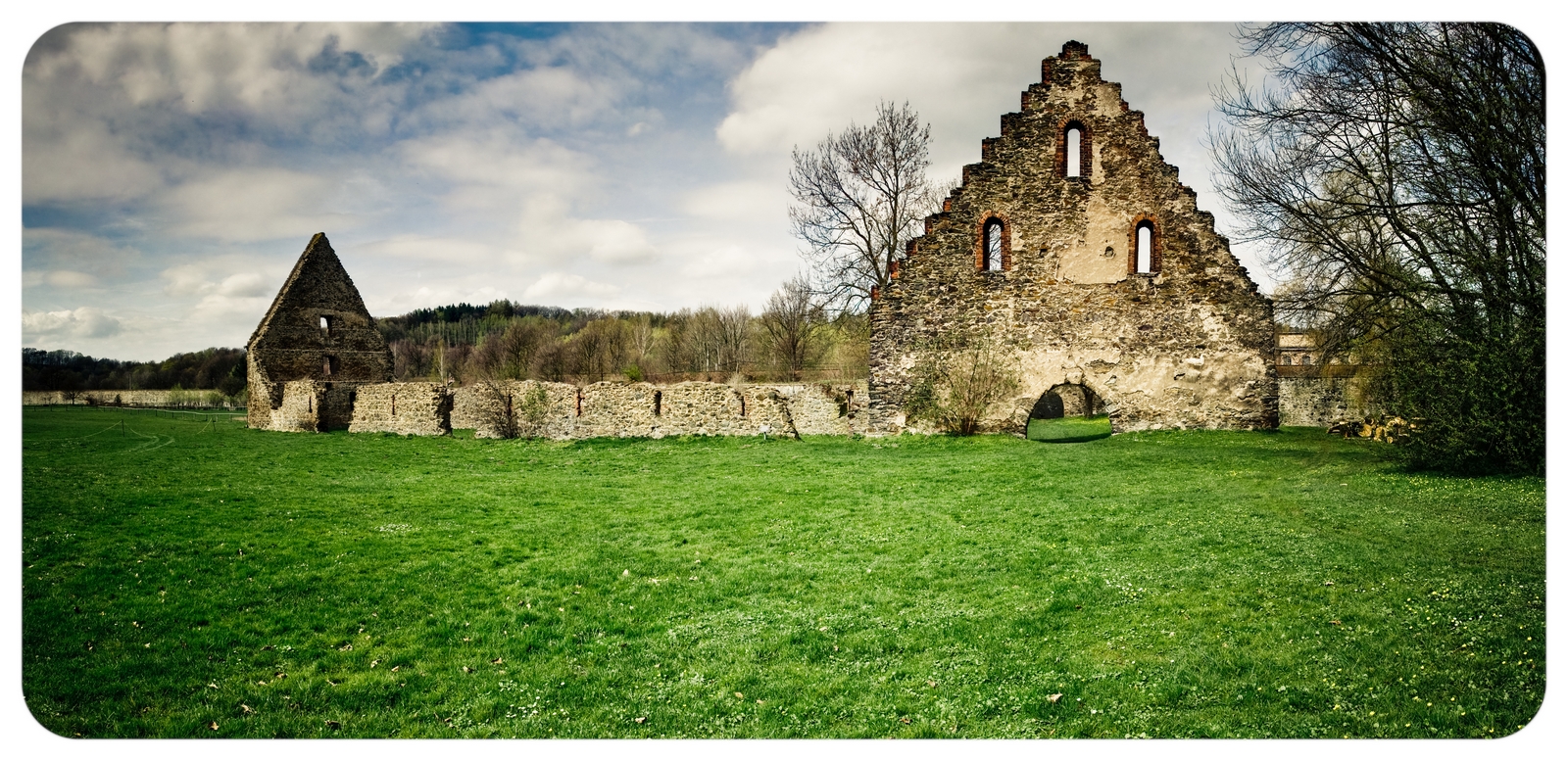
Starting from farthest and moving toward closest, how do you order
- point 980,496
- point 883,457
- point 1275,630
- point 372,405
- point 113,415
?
point 372,405, point 883,457, point 980,496, point 113,415, point 1275,630

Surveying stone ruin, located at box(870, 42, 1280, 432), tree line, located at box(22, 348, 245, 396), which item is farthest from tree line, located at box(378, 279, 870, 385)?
tree line, located at box(22, 348, 245, 396)

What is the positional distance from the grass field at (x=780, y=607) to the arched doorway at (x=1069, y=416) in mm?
14355

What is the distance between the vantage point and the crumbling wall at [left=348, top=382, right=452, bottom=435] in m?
25.5

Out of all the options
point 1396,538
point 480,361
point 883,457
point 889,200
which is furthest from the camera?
point 480,361

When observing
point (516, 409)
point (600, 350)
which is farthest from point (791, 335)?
point (516, 409)

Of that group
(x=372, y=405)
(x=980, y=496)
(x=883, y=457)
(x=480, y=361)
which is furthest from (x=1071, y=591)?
(x=480, y=361)

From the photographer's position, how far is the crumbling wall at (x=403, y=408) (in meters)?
25.5

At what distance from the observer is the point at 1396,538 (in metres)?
8.02

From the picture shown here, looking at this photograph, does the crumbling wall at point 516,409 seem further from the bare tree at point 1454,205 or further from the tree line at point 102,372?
the bare tree at point 1454,205

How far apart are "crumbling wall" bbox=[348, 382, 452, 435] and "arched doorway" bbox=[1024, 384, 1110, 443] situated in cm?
2023

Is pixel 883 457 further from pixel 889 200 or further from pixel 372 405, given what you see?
pixel 372 405

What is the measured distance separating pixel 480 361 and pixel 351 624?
48.4 meters

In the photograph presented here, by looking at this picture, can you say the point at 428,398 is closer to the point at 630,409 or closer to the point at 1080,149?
the point at 630,409

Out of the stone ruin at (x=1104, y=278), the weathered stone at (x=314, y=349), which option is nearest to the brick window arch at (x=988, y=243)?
the stone ruin at (x=1104, y=278)
